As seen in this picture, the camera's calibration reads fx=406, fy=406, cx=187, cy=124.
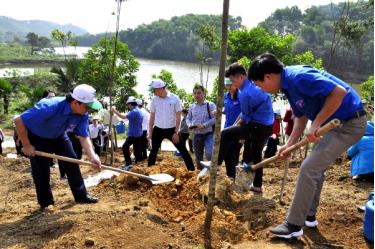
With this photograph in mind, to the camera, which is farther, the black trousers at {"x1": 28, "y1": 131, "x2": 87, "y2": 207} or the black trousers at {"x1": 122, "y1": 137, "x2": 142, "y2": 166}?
the black trousers at {"x1": 122, "y1": 137, "x2": 142, "y2": 166}

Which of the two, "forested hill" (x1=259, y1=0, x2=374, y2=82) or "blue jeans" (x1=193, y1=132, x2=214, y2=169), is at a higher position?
"forested hill" (x1=259, y1=0, x2=374, y2=82)

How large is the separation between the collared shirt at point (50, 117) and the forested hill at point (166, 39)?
7986 cm

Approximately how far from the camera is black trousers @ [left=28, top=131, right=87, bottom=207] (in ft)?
15.0

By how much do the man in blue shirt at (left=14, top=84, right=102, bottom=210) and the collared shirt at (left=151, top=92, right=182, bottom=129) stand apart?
1.84m

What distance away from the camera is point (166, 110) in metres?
6.32

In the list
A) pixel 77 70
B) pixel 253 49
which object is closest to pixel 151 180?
pixel 77 70

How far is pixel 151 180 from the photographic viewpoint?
4992 mm

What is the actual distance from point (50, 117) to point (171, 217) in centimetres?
166

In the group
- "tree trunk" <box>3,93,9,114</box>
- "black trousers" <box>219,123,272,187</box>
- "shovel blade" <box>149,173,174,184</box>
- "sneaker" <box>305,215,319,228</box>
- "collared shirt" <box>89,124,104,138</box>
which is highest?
"black trousers" <box>219,123,272,187</box>

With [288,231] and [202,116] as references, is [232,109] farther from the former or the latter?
[288,231]

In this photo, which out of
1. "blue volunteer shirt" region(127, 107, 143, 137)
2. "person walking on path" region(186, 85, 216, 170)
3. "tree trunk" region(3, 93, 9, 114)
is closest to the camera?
"person walking on path" region(186, 85, 216, 170)

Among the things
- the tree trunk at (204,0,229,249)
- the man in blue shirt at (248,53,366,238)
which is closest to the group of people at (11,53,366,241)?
the man in blue shirt at (248,53,366,238)

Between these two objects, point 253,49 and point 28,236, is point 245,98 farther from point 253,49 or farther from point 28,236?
point 253,49

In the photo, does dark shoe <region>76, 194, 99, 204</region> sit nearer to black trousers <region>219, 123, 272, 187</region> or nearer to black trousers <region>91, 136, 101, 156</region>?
black trousers <region>219, 123, 272, 187</region>
